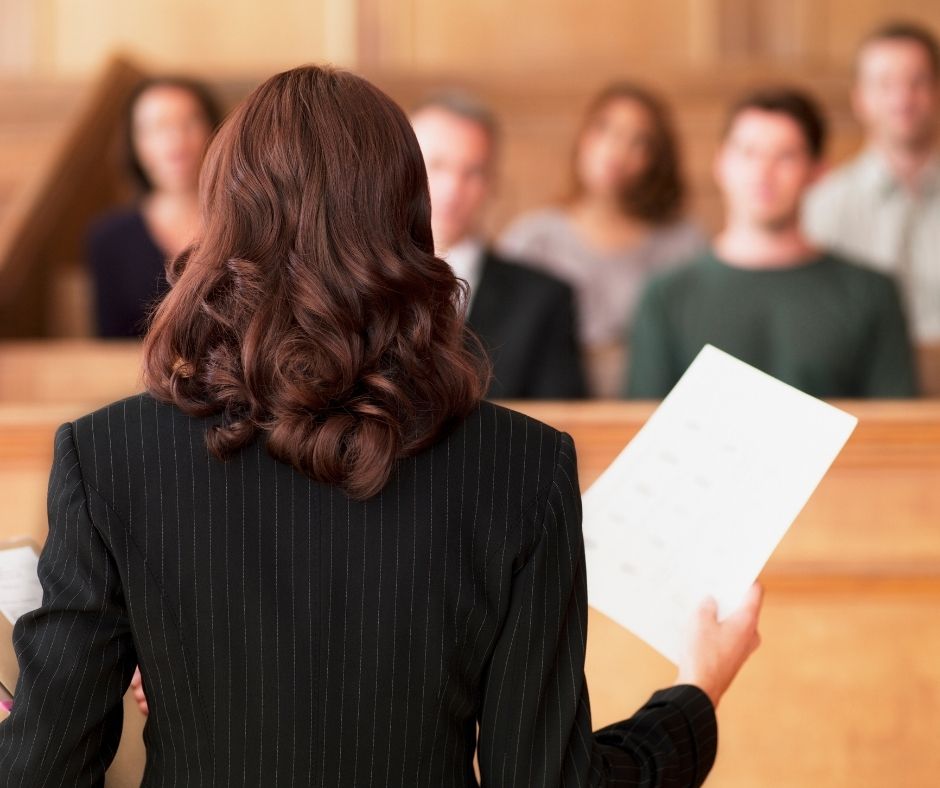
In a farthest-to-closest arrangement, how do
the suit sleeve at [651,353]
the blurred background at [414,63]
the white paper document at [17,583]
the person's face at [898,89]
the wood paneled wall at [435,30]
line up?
the wood paneled wall at [435,30] → the blurred background at [414,63] → the person's face at [898,89] → the suit sleeve at [651,353] → the white paper document at [17,583]

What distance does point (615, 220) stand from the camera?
4.19 metres

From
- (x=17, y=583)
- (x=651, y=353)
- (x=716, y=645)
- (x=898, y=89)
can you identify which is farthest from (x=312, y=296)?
(x=898, y=89)

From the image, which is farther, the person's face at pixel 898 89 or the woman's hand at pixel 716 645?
the person's face at pixel 898 89

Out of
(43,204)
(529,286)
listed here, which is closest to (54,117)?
(43,204)

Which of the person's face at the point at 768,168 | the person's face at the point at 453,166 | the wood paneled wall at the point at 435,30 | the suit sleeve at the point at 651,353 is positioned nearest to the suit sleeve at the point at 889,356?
the person's face at the point at 768,168

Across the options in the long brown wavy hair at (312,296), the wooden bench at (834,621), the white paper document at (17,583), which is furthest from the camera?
the wooden bench at (834,621)

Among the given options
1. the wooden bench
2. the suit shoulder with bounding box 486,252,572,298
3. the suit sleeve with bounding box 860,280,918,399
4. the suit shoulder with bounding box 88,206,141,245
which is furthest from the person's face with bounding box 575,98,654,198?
the wooden bench

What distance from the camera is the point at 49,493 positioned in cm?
114

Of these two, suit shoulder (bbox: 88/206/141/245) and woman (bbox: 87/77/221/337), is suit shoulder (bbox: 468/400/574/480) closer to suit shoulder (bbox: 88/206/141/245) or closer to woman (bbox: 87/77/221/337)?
woman (bbox: 87/77/221/337)

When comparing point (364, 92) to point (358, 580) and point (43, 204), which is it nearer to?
point (358, 580)

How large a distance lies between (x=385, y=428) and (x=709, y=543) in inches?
19.3

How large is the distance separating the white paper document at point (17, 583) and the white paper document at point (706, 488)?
2.15 ft

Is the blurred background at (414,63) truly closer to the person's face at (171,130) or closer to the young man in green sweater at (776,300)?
the person's face at (171,130)

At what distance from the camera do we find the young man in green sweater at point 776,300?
299 cm
